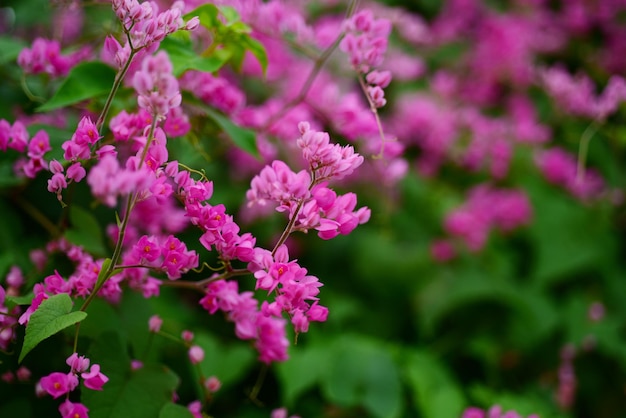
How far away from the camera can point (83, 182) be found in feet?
3.13

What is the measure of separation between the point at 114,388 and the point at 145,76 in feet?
1.22

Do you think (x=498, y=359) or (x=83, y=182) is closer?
(x=83, y=182)

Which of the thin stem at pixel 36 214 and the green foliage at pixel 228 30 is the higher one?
the green foliage at pixel 228 30

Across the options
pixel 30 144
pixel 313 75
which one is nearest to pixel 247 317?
pixel 30 144

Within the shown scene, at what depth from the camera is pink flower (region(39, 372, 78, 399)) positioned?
61 centimetres

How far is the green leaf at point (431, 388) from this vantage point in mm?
1034

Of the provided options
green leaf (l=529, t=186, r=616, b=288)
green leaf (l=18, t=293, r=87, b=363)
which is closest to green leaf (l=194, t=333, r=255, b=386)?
green leaf (l=18, t=293, r=87, b=363)

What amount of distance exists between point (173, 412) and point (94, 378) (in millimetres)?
98

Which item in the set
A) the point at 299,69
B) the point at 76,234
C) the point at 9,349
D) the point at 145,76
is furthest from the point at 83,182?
the point at 299,69

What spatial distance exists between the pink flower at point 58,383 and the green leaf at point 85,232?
0.63ft

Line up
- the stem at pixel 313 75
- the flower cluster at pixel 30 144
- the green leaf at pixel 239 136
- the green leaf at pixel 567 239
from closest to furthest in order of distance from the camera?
the flower cluster at pixel 30 144
the green leaf at pixel 239 136
the stem at pixel 313 75
the green leaf at pixel 567 239

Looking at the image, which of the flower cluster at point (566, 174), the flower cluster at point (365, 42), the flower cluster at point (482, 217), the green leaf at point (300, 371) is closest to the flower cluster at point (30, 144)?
the flower cluster at point (365, 42)

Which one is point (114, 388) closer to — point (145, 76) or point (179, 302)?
point (145, 76)

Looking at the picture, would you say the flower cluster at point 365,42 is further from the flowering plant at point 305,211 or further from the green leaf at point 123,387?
the green leaf at point 123,387
